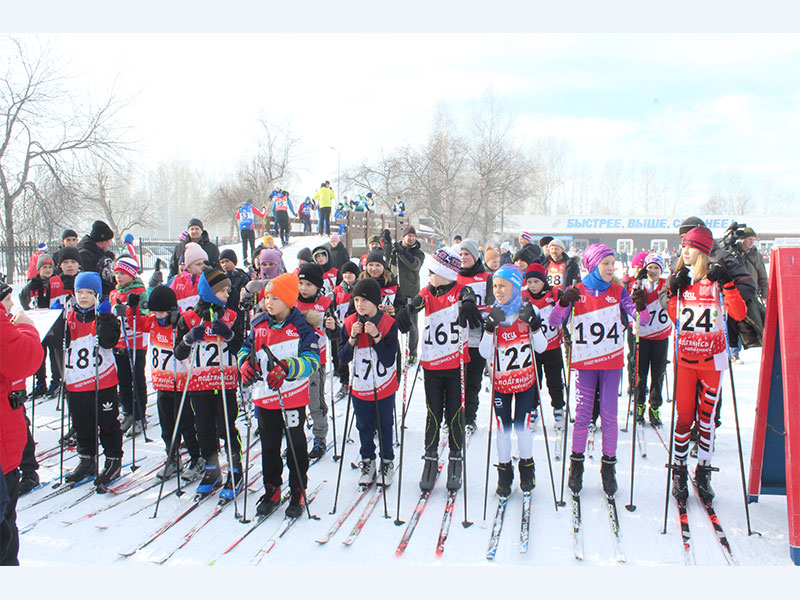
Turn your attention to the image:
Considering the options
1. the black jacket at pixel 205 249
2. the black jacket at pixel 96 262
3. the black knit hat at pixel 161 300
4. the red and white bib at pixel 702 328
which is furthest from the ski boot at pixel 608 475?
the black jacket at pixel 96 262

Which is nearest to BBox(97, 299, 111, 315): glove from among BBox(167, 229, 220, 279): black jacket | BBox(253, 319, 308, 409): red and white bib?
BBox(253, 319, 308, 409): red and white bib

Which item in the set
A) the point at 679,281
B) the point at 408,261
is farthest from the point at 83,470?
the point at 679,281

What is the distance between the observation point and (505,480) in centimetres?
409

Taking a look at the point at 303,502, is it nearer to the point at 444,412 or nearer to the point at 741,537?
the point at 444,412

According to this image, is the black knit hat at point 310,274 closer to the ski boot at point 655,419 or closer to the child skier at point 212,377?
the child skier at point 212,377

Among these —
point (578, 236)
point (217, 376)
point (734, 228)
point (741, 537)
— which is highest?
point (578, 236)

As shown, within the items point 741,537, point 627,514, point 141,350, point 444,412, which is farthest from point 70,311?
point 741,537

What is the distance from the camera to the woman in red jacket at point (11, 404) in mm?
2531

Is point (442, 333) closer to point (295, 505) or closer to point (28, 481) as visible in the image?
point (295, 505)

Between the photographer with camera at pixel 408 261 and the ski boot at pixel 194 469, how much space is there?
4.03 metres

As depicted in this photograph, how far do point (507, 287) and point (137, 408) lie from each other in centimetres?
439

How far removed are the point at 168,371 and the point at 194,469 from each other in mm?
979

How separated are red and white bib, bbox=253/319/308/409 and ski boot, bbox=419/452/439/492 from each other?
1.25 m

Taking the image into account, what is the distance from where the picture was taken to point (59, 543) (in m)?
3.56
